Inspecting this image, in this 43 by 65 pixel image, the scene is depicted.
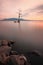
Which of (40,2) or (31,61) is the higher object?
(40,2)

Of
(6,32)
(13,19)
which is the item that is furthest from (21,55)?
(13,19)

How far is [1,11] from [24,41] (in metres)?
0.51

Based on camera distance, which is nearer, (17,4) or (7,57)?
(7,57)

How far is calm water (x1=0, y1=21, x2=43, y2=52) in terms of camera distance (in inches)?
74.3

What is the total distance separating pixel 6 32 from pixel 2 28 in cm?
9

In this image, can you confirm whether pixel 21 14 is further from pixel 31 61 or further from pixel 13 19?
pixel 31 61

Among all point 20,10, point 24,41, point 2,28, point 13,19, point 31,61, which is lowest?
point 31,61

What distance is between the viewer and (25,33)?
76.0 inches

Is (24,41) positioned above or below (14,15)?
below

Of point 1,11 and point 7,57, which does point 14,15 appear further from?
point 7,57

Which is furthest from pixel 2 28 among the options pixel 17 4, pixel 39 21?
pixel 39 21

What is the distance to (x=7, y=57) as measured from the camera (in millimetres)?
1762

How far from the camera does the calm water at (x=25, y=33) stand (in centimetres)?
189

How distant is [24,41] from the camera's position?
1.92 metres
